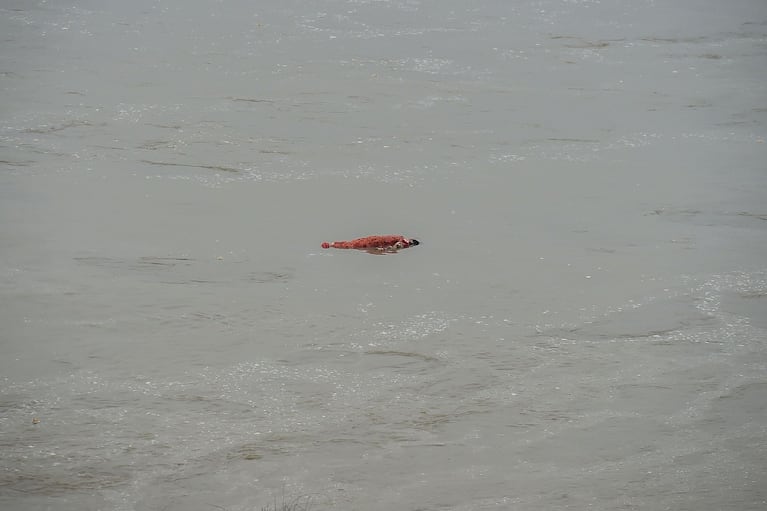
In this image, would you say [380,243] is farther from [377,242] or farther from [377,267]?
[377,267]

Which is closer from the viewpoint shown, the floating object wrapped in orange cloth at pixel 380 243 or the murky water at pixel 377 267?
the murky water at pixel 377 267

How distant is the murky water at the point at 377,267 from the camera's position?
311 cm

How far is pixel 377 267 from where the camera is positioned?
4418 millimetres

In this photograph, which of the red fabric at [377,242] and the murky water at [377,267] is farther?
the red fabric at [377,242]

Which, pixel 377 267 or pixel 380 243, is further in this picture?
pixel 380 243

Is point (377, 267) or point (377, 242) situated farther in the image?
point (377, 242)

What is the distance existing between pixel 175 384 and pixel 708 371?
1.63m

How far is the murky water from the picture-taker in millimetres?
3109

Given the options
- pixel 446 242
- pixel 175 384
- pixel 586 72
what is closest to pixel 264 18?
pixel 586 72

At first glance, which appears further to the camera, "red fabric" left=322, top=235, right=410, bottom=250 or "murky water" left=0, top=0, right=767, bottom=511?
"red fabric" left=322, top=235, right=410, bottom=250

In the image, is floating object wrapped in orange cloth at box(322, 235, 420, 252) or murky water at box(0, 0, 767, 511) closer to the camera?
murky water at box(0, 0, 767, 511)

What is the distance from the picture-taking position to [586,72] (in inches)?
273

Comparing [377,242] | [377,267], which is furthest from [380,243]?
[377,267]

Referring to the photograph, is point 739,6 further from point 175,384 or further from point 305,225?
point 175,384
